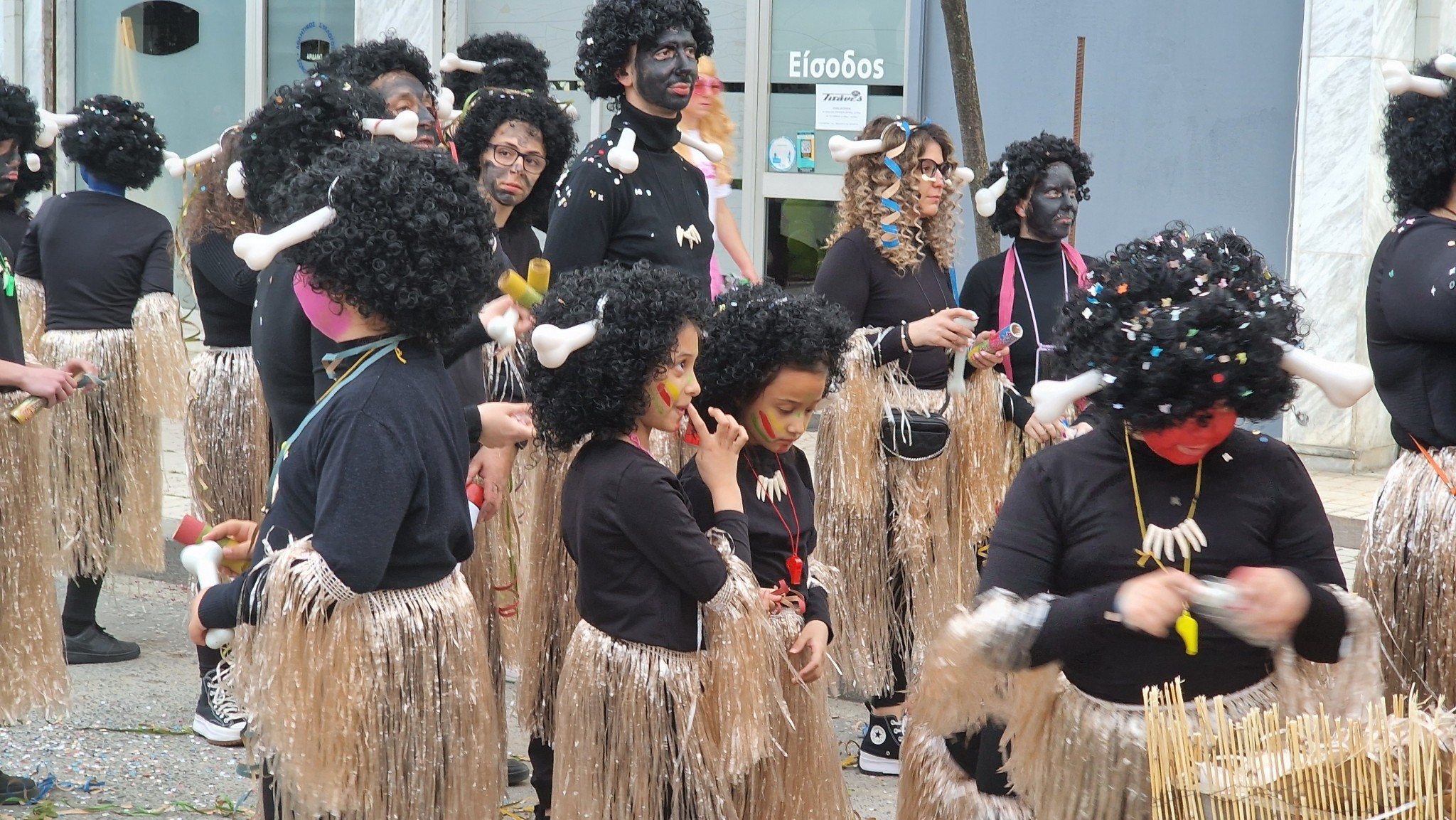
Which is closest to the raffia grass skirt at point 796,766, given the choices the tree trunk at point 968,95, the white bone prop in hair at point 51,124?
the tree trunk at point 968,95

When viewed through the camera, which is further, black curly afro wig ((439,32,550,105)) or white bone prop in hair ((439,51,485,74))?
white bone prop in hair ((439,51,485,74))

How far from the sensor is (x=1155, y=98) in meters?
8.61

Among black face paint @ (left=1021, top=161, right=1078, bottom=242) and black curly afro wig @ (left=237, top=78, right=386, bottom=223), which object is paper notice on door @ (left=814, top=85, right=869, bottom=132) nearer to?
black face paint @ (left=1021, top=161, right=1078, bottom=242)

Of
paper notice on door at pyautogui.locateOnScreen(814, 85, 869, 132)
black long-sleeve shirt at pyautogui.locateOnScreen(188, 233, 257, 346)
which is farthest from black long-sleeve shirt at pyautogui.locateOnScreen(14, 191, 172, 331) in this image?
paper notice on door at pyautogui.locateOnScreen(814, 85, 869, 132)

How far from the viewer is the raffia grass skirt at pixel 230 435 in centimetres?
490

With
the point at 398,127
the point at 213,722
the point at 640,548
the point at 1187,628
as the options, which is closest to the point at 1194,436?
the point at 1187,628

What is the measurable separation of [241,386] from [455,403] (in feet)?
7.35

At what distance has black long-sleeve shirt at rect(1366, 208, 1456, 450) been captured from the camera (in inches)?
141

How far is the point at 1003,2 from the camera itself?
9.02 metres

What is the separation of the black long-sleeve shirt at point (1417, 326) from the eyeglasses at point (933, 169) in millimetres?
1422

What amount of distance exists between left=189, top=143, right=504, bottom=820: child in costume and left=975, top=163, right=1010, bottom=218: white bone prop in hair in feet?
8.14

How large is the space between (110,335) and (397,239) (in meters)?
3.63

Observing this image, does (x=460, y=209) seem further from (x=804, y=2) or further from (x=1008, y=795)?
(x=804, y=2)

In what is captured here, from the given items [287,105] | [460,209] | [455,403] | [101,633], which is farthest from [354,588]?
[101,633]
